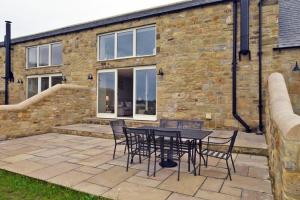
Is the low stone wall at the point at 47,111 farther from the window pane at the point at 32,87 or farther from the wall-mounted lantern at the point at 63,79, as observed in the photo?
the window pane at the point at 32,87

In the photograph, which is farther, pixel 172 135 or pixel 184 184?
pixel 172 135

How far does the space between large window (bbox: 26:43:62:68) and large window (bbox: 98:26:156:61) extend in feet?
9.35

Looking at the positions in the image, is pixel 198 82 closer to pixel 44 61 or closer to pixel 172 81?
pixel 172 81

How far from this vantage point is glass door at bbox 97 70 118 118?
9586 millimetres

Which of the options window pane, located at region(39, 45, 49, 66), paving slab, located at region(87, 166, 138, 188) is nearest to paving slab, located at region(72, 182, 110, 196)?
paving slab, located at region(87, 166, 138, 188)

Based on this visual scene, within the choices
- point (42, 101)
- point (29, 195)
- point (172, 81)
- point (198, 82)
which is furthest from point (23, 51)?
point (29, 195)

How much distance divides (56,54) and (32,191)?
9.46 m

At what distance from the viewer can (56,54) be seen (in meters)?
11.5

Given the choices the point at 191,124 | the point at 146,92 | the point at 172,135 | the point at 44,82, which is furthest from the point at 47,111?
the point at 172,135

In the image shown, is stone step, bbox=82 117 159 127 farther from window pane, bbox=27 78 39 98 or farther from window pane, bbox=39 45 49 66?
window pane, bbox=39 45 49 66

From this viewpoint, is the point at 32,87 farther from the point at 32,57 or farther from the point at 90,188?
the point at 90,188

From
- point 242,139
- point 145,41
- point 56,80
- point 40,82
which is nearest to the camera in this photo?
point 242,139

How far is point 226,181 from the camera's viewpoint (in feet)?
12.0

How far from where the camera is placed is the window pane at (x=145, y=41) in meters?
8.73
